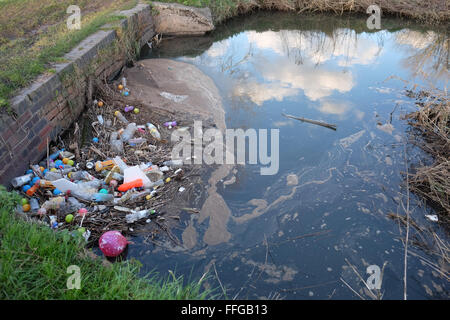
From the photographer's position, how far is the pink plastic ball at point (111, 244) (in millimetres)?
3246

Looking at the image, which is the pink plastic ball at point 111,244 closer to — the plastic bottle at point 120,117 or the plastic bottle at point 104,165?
the plastic bottle at point 104,165

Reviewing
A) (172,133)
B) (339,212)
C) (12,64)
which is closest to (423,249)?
(339,212)

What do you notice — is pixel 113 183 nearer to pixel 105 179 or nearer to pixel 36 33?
pixel 105 179

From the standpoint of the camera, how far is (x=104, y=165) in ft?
14.0

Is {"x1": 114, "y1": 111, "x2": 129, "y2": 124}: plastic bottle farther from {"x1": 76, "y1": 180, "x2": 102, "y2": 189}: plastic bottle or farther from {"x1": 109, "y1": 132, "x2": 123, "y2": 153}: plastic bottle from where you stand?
{"x1": 76, "y1": 180, "x2": 102, "y2": 189}: plastic bottle

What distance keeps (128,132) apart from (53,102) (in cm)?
110

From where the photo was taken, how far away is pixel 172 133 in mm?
5168

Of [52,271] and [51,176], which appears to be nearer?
[52,271]

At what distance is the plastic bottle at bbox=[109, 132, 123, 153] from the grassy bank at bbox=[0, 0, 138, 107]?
4.24 ft

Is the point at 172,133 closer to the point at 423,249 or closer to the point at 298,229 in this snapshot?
the point at 298,229

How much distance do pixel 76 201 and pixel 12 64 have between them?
2653 millimetres

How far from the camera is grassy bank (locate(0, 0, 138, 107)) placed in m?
4.52

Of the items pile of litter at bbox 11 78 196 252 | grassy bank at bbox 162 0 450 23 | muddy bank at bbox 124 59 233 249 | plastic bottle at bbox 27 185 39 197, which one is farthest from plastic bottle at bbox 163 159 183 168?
grassy bank at bbox 162 0 450 23

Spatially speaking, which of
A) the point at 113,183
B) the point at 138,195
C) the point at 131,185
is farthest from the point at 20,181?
the point at 138,195
